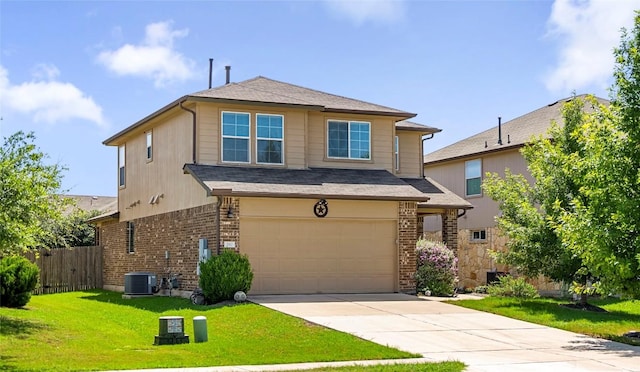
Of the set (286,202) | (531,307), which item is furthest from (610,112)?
(286,202)

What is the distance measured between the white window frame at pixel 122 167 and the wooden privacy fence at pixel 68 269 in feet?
10.5

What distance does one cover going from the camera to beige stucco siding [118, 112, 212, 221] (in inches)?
971

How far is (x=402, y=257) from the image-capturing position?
2411 centimetres

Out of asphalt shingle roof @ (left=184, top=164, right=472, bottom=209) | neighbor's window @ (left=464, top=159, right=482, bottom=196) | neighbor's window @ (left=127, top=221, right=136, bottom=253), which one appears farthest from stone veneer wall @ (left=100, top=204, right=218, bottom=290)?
neighbor's window @ (left=464, top=159, right=482, bottom=196)

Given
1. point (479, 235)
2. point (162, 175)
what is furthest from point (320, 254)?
point (479, 235)

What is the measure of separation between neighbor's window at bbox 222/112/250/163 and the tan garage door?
2746 millimetres

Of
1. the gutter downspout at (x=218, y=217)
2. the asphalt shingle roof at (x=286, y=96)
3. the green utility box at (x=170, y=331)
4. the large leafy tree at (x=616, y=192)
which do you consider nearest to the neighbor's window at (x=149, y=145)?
the asphalt shingle roof at (x=286, y=96)

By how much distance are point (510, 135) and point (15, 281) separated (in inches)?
769

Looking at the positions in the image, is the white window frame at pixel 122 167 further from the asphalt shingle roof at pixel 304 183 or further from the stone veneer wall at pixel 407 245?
the stone veneer wall at pixel 407 245

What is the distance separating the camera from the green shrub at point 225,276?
20.8m

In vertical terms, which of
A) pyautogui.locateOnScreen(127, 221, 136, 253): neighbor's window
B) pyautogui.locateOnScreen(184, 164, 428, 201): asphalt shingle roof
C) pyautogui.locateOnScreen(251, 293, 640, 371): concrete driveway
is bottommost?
pyautogui.locateOnScreen(251, 293, 640, 371): concrete driveway

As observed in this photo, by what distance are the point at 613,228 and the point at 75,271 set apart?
2307cm

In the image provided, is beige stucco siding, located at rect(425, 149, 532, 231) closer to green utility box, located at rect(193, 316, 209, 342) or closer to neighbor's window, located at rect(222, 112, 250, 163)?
neighbor's window, located at rect(222, 112, 250, 163)

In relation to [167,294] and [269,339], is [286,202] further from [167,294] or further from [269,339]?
[269,339]
